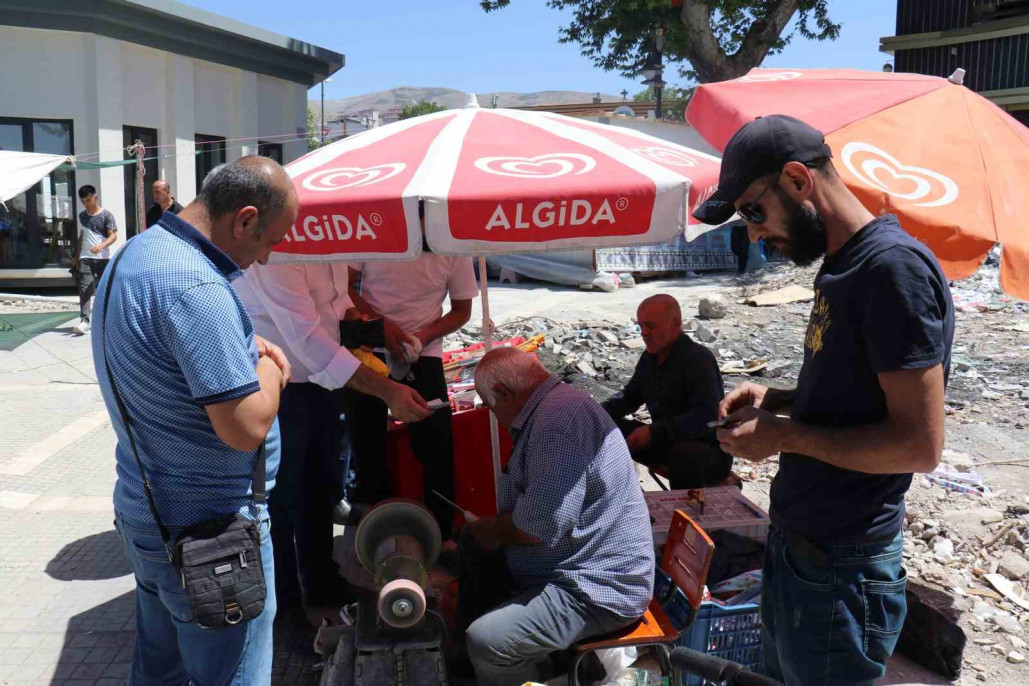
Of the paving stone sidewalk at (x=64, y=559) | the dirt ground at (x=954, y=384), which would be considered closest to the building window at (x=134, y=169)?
the dirt ground at (x=954, y=384)

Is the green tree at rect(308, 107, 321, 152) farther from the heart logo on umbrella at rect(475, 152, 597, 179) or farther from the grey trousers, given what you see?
the grey trousers

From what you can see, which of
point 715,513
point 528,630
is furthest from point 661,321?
point 528,630

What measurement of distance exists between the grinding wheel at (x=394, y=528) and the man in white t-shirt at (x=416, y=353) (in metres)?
0.78

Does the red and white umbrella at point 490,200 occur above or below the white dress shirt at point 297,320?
above

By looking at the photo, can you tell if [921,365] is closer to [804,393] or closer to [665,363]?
[804,393]

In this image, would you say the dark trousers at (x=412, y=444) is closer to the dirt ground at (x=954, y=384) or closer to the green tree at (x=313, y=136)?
the dirt ground at (x=954, y=384)

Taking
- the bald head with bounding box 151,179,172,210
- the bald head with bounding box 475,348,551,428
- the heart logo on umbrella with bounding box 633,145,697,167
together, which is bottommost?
the bald head with bounding box 475,348,551,428

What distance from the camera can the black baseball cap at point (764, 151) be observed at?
1974 millimetres

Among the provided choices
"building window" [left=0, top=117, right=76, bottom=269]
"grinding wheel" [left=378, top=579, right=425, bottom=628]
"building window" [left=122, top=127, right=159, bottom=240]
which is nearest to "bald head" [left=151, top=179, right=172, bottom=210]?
"building window" [left=122, top=127, right=159, bottom=240]

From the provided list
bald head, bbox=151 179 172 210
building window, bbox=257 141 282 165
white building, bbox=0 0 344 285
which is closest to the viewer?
bald head, bbox=151 179 172 210

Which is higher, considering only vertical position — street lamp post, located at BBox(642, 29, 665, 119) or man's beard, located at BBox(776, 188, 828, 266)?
street lamp post, located at BBox(642, 29, 665, 119)

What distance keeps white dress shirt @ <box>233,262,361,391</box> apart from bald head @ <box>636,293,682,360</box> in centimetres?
170

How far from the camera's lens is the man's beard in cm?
198

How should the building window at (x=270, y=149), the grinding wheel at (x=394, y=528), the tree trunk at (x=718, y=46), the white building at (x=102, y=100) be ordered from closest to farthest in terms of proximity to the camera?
the grinding wheel at (x=394, y=528), the white building at (x=102, y=100), the tree trunk at (x=718, y=46), the building window at (x=270, y=149)
